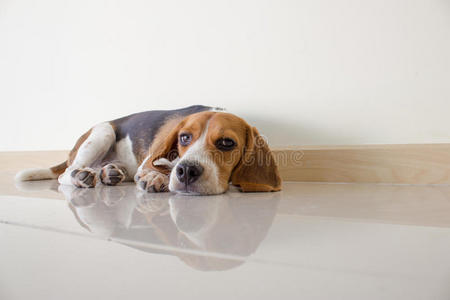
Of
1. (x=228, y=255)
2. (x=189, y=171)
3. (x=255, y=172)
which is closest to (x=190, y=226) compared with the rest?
(x=228, y=255)

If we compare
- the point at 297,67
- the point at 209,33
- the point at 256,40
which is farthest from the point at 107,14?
the point at 297,67

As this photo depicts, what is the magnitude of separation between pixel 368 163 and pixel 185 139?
1332 millimetres

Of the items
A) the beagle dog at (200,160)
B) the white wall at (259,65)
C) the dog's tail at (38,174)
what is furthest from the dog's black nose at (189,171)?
the dog's tail at (38,174)

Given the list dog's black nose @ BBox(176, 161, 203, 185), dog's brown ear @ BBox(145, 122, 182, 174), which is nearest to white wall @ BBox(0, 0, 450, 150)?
dog's brown ear @ BBox(145, 122, 182, 174)

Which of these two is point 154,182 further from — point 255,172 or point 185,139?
point 255,172

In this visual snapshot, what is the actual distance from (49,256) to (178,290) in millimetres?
314

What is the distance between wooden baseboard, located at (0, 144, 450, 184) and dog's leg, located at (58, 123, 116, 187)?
56.7 inches

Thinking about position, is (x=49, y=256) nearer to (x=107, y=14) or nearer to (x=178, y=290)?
(x=178, y=290)

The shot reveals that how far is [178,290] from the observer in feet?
1.47

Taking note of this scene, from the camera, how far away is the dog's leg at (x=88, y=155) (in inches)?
88.2

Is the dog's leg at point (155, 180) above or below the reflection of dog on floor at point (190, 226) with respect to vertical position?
below

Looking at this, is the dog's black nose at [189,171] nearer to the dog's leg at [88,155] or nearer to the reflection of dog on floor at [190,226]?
the reflection of dog on floor at [190,226]

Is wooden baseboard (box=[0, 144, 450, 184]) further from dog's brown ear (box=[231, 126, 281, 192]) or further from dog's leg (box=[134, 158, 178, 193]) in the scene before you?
dog's leg (box=[134, 158, 178, 193])

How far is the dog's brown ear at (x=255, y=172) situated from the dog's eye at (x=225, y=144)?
0.41ft
